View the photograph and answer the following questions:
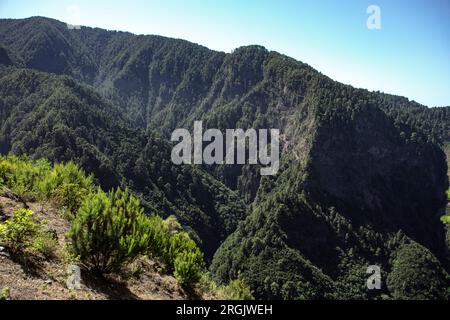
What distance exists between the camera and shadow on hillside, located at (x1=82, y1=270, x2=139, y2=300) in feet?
38.3

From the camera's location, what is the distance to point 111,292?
11906 mm

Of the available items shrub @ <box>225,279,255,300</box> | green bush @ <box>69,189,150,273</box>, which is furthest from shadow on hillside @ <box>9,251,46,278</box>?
shrub @ <box>225,279,255,300</box>

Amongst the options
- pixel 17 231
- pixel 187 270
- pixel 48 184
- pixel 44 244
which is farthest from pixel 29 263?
pixel 48 184

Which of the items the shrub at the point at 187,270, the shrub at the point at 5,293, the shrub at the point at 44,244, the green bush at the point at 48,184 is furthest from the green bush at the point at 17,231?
the green bush at the point at 48,184

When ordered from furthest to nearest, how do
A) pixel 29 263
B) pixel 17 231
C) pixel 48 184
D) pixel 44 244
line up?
pixel 48 184 < pixel 44 244 < pixel 17 231 < pixel 29 263

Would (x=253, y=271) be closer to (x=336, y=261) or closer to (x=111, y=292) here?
(x=336, y=261)

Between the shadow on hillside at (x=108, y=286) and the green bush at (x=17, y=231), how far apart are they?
2.09 m

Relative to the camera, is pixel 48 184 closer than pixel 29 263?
No

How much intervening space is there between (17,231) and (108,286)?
3.20m

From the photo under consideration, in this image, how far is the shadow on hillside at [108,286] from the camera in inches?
460

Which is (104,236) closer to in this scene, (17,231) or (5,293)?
(17,231)

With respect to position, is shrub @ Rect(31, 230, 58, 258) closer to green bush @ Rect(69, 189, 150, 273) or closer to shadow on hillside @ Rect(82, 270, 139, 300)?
green bush @ Rect(69, 189, 150, 273)

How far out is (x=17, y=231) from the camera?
1181 centimetres

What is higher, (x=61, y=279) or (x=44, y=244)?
(x=44, y=244)
